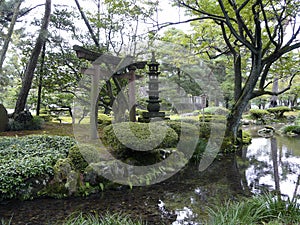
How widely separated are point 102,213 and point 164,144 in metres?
2.30

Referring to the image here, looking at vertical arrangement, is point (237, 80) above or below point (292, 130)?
above

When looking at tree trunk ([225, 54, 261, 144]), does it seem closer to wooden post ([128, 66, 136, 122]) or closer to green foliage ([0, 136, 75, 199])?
wooden post ([128, 66, 136, 122])

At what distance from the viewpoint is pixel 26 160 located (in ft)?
13.6

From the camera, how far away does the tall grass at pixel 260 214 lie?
96.7 inches

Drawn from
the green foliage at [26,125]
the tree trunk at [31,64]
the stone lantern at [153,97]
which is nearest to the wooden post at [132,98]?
the stone lantern at [153,97]

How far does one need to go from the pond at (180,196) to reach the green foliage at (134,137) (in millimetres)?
812

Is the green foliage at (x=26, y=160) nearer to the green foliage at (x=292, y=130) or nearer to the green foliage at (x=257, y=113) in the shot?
the green foliage at (x=292, y=130)

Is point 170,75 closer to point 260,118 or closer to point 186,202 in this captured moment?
point 260,118

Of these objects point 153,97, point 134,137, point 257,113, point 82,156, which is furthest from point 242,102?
point 257,113

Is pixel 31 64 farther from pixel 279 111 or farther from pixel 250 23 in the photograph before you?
pixel 279 111

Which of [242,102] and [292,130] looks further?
[292,130]

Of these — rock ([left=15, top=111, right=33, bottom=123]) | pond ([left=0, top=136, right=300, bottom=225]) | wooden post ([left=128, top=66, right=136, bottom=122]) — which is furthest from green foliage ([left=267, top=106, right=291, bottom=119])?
rock ([left=15, top=111, right=33, bottom=123])

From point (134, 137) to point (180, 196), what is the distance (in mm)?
1435

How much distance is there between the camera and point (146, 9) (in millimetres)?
7746
